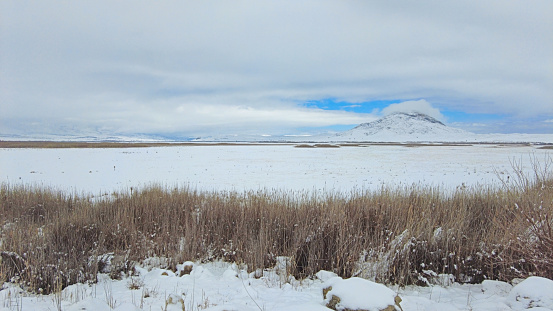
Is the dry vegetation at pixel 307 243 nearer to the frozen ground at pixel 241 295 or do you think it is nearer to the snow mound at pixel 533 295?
the frozen ground at pixel 241 295

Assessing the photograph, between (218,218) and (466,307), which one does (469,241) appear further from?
(218,218)

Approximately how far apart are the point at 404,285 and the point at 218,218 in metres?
4.31

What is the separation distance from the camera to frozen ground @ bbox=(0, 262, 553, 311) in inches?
136

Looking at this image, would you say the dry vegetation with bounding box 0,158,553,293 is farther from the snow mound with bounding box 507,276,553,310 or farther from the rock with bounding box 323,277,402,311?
the rock with bounding box 323,277,402,311

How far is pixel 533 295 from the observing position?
11.5ft

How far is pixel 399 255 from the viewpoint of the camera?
16.3 feet

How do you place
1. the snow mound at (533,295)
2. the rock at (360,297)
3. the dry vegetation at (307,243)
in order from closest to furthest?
the rock at (360,297) → the snow mound at (533,295) → the dry vegetation at (307,243)

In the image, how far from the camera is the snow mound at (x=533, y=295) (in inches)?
134

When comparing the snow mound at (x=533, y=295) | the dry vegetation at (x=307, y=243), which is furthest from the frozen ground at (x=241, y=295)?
the dry vegetation at (x=307, y=243)

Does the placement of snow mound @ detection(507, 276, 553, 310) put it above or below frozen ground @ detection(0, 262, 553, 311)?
above

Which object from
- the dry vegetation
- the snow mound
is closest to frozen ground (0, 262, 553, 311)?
the snow mound

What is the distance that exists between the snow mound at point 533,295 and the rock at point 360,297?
1563mm

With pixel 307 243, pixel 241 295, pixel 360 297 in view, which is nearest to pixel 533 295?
pixel 360 297

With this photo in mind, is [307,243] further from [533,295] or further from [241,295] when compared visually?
[533,295]
